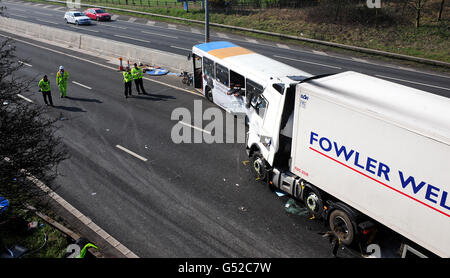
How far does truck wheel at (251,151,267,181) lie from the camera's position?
1076 centimetres

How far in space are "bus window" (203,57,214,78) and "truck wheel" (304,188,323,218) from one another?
9261 mm

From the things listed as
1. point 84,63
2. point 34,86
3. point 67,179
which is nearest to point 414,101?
point 67,179

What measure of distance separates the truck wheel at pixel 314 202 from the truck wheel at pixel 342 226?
0.44 metres

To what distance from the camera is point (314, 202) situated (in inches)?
354

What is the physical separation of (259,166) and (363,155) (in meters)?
4.16

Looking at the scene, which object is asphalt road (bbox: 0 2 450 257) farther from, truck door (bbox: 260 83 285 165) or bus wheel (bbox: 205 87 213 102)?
truck door (bbox: 260 83 285 165)

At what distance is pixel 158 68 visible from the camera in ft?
76.9

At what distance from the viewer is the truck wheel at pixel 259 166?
35.3 ft

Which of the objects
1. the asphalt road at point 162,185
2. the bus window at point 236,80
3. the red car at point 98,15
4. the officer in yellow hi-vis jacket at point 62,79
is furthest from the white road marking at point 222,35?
the bus window at point 236,80

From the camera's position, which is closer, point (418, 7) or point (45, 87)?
point (45, 87)

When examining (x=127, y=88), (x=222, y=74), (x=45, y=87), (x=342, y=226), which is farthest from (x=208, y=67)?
(x=342, y=226)

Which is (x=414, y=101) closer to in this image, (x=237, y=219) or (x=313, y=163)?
(x=313, y=163)

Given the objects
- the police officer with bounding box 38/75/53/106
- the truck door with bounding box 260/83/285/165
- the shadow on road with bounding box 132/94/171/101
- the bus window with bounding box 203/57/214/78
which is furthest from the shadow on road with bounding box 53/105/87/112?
the truck door with bounding box 260/83/285/165

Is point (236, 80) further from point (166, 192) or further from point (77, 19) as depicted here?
point (77, 19)
